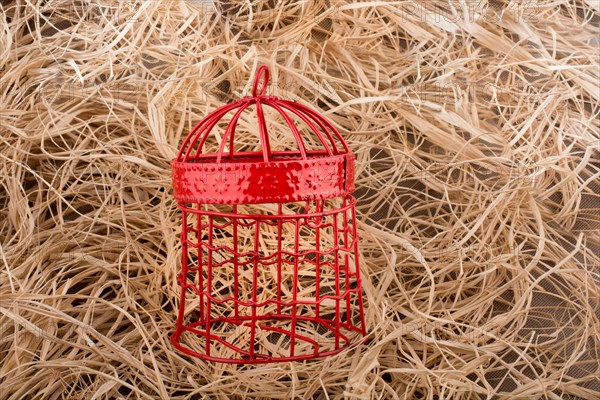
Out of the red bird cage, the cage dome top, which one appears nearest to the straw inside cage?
the red bird cage

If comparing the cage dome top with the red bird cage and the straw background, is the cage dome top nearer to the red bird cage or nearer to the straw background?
the red bird cage

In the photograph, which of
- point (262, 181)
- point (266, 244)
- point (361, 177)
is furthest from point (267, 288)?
point (262, 181)

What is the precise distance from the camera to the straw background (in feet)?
4.18

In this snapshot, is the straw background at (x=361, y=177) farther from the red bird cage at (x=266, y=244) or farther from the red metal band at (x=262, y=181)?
the red metal band at (x=262, y=181)

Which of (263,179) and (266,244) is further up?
(263,179)

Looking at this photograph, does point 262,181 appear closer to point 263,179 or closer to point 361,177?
point 263,179

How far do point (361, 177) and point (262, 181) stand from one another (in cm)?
47

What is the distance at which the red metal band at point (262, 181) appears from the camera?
3.21ft

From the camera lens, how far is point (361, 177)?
1.42 metres

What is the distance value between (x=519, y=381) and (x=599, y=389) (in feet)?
0.48

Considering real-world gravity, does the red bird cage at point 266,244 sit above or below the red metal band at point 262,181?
below

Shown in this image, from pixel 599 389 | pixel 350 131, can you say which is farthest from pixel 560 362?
pixel 350 131

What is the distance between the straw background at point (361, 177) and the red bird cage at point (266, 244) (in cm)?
5

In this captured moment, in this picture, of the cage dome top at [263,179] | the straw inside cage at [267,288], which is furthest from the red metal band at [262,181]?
the straw inside cage at [267,288]
